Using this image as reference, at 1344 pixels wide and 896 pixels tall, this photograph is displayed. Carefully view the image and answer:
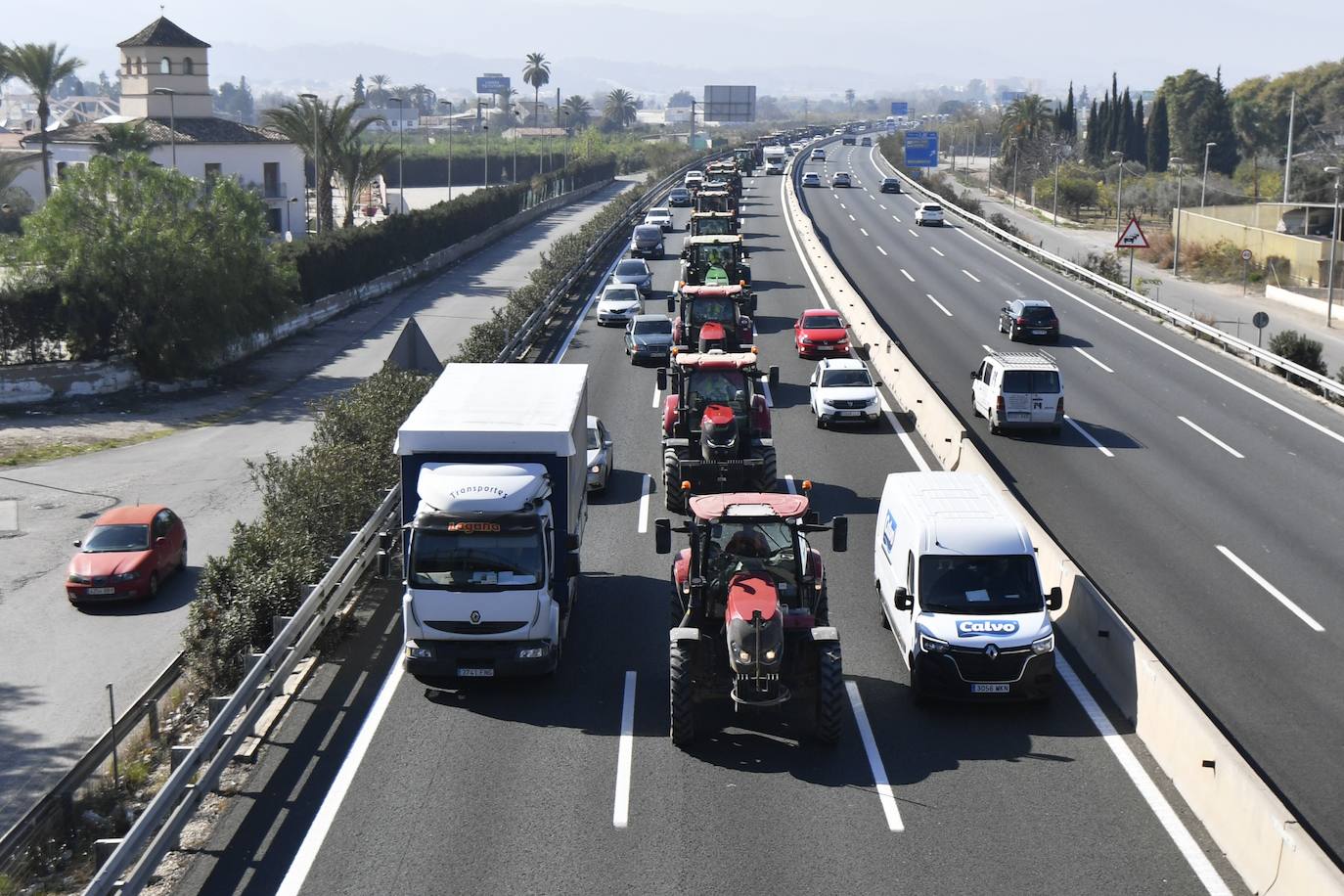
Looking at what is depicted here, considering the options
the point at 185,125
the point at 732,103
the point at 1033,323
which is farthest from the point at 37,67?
the point at 732,103

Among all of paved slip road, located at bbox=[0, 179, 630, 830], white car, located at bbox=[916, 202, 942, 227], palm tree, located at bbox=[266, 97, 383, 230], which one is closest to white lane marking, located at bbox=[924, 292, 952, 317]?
paved slip road, located at bbox=[0, 179, 630, 830]

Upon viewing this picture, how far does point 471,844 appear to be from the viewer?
524 inches

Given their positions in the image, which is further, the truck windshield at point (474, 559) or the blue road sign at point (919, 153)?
the blue road sign at point (919, 153)

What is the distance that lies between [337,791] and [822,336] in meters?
28.6

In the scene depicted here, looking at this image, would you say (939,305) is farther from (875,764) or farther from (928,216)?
(875,764)

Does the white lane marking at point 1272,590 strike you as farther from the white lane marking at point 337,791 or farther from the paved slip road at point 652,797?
the white lane marking at point 337,791

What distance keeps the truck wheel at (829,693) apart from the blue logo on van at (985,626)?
2095mm

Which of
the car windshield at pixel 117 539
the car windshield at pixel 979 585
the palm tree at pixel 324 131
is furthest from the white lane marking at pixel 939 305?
the car windshield at pixel 979 585

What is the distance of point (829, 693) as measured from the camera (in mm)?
15195

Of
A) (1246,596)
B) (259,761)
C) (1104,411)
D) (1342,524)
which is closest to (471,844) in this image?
(259,761)

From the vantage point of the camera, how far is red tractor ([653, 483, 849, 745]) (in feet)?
49.3

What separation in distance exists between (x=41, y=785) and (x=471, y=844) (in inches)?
289

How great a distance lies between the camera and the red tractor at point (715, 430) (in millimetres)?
24672

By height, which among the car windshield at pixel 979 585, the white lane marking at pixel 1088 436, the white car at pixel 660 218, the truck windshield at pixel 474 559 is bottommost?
the white lane marking at pixel 1088 436
